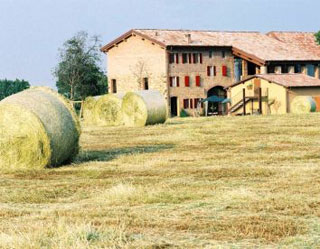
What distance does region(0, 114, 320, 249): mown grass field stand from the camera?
9.05 metres

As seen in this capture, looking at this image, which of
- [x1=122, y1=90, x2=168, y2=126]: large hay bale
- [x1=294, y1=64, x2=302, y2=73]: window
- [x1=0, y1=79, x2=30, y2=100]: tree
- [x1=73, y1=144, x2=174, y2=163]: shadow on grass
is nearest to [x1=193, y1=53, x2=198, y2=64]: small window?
[x1=294, y1=64, x2=302, y2=73]: window

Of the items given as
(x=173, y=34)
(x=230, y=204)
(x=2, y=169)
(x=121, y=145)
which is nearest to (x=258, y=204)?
(x=230, y=204)

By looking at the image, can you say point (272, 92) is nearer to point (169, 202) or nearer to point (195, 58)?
point (195, 58)

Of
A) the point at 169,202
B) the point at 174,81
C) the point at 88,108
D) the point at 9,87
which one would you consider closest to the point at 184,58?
the point at 174,81

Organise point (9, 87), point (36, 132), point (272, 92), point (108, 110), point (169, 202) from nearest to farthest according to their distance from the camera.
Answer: point (169, 202) → point (36, 132) → point (108, 110) → point (272, 92) → point (9, 87)

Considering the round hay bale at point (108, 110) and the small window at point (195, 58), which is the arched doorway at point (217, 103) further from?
the round hay bale at point (108, 110)

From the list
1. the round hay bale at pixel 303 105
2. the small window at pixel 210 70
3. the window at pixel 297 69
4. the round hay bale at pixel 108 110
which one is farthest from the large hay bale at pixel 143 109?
the window at pixel 297 69

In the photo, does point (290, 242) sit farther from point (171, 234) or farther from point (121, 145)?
point (121, 145)

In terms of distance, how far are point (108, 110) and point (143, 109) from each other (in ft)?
16.7

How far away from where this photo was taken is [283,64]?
3206 inches

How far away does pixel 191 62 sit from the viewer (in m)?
79.4

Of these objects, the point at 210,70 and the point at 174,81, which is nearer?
the point at 174,81

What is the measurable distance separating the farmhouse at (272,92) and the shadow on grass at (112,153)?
4465 centimetres

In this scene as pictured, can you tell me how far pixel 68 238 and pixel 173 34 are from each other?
237 feet
